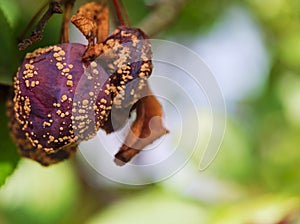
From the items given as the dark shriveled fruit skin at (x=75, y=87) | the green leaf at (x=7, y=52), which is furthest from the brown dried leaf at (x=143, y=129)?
the green leaf at (x=7, y=52)

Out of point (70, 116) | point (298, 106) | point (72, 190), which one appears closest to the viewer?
point (70, 116)

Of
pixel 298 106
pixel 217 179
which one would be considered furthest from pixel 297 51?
pixel 217 179

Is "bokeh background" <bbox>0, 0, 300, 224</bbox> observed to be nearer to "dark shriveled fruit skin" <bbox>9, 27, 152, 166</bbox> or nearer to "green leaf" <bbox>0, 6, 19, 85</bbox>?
"green leaf" <bbox>0, 6, 19, 85</bbox>

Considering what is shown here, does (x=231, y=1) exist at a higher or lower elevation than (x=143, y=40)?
higher

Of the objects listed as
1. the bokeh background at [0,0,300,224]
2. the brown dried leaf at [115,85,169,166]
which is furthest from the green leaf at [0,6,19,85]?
the brown dried leaf at [115,85,169,166]

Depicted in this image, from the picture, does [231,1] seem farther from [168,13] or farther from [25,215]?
[25,215]

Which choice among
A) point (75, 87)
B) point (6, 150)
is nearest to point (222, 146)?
point (6, 150)

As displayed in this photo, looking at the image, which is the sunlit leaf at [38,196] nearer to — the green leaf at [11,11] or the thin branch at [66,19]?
the green leaf at [11,11]
